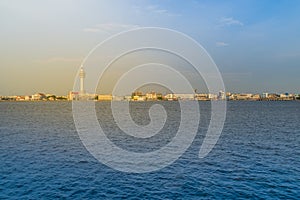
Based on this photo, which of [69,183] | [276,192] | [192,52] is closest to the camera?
[192,52]

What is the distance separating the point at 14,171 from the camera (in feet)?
113

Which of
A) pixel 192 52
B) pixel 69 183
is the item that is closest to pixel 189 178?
pixel 69 183

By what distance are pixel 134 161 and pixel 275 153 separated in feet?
75.8

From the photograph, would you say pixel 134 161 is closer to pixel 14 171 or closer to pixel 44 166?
pixel 44 166

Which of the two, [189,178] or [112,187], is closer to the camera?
[112,187]

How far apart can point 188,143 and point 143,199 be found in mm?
29658

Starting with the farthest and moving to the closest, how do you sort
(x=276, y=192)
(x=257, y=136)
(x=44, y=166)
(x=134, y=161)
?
1. (x=257, y=136)
2. (x=134, y=161)
3. (x=44, y=166)
4. (x=276, y=192)

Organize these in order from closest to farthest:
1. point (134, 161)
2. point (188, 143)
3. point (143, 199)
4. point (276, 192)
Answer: point (143, 199) < point (276, 192) < point (134, 161) < point (188, 143)

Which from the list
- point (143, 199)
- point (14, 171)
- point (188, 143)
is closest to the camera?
point (143, 199)

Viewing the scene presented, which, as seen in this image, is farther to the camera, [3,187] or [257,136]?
[257,136]

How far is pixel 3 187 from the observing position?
2902cm

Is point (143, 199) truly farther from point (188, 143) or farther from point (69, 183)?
point (188, 143)

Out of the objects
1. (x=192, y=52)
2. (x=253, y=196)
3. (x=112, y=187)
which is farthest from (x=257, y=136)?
(x=192, y=52)

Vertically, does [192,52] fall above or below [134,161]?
above
